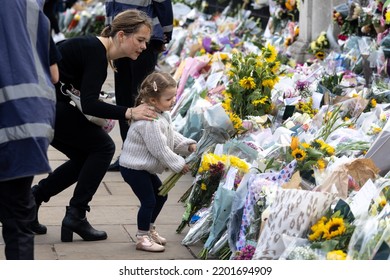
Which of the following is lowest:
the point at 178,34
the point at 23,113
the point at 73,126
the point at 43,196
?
the point at 178,34

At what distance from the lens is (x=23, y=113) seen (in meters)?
4.41

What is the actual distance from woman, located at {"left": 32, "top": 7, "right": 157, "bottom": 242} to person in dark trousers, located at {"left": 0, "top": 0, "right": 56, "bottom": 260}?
1.21 m

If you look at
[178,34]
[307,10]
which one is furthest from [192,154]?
[178,34]

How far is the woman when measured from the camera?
5.78 meters

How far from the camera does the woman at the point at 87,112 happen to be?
19.0 feet

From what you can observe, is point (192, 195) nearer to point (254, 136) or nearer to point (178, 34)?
point (254, 136)

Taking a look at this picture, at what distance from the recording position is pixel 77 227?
604 cm

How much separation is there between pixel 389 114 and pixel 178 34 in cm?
727

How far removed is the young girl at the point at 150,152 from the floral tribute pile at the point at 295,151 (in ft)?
0.52

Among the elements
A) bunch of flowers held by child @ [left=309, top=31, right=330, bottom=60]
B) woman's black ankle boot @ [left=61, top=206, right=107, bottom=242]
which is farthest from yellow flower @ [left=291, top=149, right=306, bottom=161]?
bunch of flowers held by child @ [left=309, top=31, right=330, bottom=60]

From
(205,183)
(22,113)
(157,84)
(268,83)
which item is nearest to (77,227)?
(205,183)

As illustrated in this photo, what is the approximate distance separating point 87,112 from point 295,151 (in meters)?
1.11

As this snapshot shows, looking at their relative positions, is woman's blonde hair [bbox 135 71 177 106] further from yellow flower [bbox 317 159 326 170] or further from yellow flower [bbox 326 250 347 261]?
yellow flower [bbox 326 250 347 261]

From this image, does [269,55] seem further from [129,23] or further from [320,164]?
[320,164]
